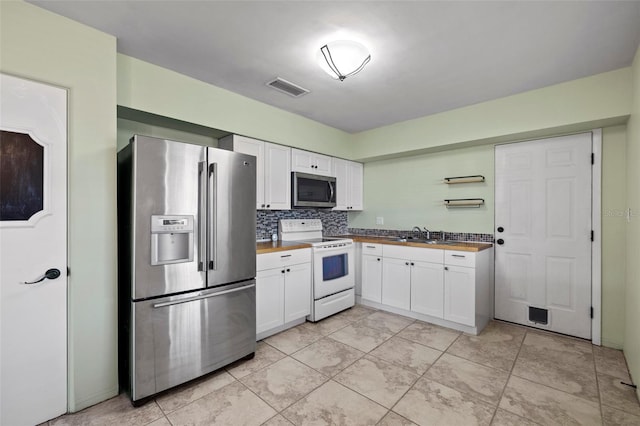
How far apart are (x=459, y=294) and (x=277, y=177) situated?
241cm

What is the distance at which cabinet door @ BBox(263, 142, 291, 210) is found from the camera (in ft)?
11.1

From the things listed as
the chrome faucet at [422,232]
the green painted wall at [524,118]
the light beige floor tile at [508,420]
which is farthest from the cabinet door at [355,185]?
the light beige floor tile at [508,420]

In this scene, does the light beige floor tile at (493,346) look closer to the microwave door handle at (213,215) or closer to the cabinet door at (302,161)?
the microwave door handle at (213,215)

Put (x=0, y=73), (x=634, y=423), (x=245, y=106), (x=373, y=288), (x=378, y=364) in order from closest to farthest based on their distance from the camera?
(x=0, y=73)
(x=634, y=423)
(x=378, y=364)
(x=245, y=106)
(x=373, y=288)

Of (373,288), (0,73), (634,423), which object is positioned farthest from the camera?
(373,288)

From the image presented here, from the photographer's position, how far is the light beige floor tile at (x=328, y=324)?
3164mm

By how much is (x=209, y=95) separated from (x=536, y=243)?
3.73 meters

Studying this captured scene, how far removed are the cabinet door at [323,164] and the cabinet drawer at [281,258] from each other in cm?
125

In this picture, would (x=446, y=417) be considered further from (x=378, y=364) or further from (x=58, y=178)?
(x=58, y=178)

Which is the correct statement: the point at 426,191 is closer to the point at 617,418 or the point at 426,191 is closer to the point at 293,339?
the point at 293,339

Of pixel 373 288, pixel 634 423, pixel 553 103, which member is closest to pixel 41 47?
pixel 373 288

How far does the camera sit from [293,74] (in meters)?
2.59

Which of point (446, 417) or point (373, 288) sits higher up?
point (373, 288)

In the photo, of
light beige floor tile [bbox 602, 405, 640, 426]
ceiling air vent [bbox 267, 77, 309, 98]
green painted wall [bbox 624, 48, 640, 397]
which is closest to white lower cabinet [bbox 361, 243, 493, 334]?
green painted wall [bbox 624, 48, 640, 397]
